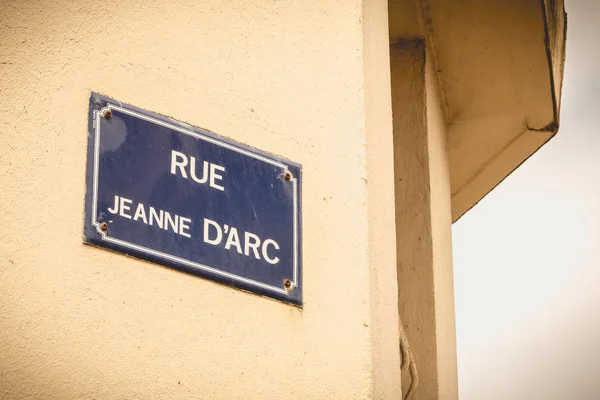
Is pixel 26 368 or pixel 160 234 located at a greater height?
pixel 160 234

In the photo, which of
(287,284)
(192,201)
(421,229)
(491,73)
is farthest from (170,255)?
(491,73)

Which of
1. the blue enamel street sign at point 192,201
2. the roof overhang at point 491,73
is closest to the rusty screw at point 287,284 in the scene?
the blue enamel street sign at point 192,201

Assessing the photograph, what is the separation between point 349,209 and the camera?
3.26m

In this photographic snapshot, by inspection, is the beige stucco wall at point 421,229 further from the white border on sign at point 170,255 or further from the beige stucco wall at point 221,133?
the white border on sign at point 170,255

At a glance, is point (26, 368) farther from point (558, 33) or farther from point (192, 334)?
point (558, 33)

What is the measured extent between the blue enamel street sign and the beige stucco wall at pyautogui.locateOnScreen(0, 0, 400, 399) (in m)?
0.04

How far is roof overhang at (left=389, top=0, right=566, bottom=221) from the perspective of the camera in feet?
16.3

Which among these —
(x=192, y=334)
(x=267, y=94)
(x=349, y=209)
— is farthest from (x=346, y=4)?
(x=192, y=334)

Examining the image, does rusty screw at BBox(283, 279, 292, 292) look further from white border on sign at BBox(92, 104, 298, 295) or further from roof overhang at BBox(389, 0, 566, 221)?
roof overhang at BBox(389, 0, 566, 221)

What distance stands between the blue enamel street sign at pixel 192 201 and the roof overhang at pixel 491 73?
2.03m

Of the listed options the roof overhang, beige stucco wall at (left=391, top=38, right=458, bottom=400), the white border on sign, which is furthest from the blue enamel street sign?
the roof overhang

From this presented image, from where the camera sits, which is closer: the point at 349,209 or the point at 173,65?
the point at 173,65

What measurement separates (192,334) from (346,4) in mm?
1205

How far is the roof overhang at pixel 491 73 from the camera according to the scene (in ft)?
16.3
